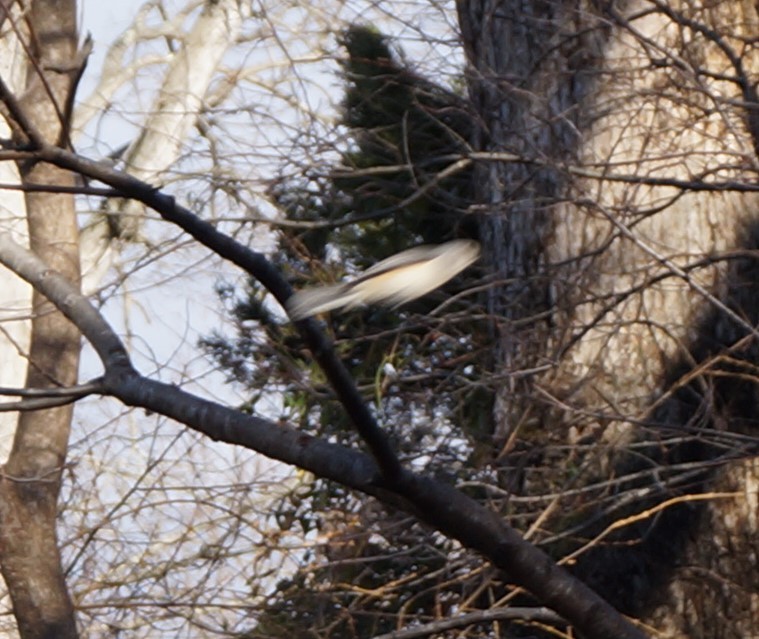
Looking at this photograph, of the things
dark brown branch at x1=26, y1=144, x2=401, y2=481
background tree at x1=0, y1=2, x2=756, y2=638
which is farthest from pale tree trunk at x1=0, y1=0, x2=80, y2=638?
dark brown branch at x1=26, y1=144, x2=401, y2=481

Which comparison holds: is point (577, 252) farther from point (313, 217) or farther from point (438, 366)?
point (313, 217)

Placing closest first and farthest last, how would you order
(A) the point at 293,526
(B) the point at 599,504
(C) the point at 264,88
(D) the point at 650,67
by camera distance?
(D) the point at 650,67, (B) the point at 599,504, (A) the point at 293,526, (C) the point at 264,88

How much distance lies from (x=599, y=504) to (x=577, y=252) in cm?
126

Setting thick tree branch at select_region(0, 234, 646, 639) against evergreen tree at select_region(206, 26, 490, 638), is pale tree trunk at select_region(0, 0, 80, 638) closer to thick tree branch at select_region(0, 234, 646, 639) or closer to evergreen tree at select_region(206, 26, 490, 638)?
evergreen tree at select_region(206, 26, 490, 638)

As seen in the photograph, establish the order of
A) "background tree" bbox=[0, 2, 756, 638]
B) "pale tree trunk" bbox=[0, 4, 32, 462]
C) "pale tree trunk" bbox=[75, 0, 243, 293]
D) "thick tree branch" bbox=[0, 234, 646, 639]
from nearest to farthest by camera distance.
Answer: "thick tree branch" bbox=[0, 234, 646, 639]
"background tree" bbox=[0, 2, 756, 638]
"pale tree trunk" bbox=[0, 4, 32, 462]
"pale tree trunk" bbox=[75, 0, 243, 293]

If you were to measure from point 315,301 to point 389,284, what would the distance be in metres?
0.17

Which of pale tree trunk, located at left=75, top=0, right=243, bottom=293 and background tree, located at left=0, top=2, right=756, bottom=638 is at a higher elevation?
pale tree trunk, located at left=75, top=0, right=243, bottom=293

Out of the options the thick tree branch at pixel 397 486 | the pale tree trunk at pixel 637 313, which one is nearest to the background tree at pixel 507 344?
the pale tree trunk at pixel 637 313

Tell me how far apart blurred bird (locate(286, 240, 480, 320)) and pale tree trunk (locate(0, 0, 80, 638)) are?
2.67m

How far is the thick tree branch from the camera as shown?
11.1ft

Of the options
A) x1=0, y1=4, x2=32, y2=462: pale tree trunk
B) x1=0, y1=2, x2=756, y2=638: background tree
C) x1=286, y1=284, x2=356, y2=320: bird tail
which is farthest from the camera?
x1=0, y1=4, x2=32, y2=462: pale tree trunk

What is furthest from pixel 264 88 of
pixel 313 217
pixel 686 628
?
pixel 686 628

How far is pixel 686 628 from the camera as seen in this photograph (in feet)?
19.7

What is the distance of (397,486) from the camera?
3320 mm
